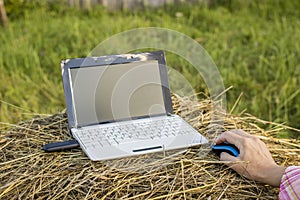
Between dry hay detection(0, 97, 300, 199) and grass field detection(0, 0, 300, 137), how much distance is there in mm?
1345

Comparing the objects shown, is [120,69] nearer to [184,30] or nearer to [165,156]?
[165,156]

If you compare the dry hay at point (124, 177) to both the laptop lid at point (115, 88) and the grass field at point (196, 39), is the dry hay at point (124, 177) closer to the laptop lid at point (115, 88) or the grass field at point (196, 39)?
the laptop lid at point (115, 88)

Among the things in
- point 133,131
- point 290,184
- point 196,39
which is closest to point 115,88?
point 133,131

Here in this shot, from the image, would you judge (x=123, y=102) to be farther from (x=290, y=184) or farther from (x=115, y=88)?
(x=290, y=184)

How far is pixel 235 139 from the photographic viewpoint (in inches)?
76.0

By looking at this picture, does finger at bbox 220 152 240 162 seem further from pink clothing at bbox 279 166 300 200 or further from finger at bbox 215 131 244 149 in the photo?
pink clothing at bbox 279 166 300 200

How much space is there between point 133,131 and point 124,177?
33 centimetres

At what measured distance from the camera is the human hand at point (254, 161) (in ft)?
5.91

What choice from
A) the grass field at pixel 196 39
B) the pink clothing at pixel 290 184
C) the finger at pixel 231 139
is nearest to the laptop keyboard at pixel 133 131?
the finger at pixel 231 139

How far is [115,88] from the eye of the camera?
7.42ft

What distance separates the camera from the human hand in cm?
180

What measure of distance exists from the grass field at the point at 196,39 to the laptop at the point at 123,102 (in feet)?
3.70

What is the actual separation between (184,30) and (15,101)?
2.03 meters

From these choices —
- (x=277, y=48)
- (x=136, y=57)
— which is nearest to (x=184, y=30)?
(x=277, y=48)
